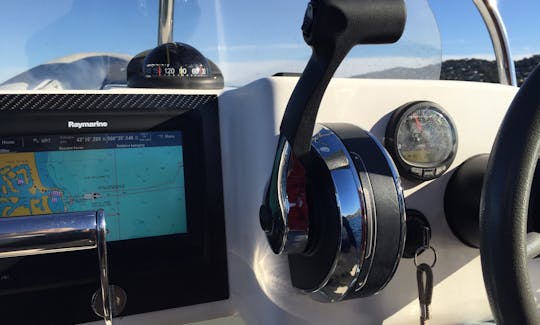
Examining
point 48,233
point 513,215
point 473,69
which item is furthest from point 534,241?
point 473,69

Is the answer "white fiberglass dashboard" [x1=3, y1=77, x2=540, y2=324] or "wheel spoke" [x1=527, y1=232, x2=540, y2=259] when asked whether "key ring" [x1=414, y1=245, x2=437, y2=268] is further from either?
"wheel spoke" [x1=527, y1=232, x2=540, y2=259]

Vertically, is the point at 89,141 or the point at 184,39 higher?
the point at 184,39

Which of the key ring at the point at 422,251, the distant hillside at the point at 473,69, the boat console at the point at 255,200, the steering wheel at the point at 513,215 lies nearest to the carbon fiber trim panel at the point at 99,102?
the boat console at the point at 255,200

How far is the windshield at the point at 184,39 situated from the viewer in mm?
1711

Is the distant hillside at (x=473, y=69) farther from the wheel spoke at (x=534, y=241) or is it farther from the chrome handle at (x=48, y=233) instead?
the chrome handle at (x=48, y=233)

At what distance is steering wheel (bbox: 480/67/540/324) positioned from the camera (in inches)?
21.3

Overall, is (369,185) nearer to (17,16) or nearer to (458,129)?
(458,129)

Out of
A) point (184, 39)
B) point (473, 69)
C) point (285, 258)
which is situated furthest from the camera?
point (473, 69)

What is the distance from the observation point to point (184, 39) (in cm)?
186

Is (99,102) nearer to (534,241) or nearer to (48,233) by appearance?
(48,233)

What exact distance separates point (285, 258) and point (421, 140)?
0.34 metres

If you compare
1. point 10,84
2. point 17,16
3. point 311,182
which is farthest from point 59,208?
point 17,16

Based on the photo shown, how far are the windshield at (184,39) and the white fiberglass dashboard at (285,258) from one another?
2.22ft

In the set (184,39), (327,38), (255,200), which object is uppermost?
(184,39)
